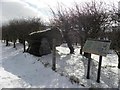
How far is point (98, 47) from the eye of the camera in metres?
9.05

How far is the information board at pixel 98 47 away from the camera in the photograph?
28.4ft

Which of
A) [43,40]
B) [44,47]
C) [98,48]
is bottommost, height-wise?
[44,47]

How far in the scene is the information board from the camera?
865 centimetres

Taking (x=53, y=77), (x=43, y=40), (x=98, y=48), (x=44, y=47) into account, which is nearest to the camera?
(x=98, y=48)

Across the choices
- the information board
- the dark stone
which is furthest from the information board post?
the dark stone

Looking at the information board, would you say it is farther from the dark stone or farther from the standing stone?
the standing stone

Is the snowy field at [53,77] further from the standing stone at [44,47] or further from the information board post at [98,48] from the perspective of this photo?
the standing stone at [44,47]

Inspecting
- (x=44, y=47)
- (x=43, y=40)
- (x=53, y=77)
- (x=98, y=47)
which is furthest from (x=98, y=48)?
(x=43, y=40)

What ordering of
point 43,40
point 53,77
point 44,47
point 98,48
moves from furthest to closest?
point 43,40, point 44,47, point 53,77, point 98,48

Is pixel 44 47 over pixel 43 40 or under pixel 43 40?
under

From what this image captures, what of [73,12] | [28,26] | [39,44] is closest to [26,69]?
[39,44]

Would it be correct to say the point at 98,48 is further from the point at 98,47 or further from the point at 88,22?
the point at 88,22

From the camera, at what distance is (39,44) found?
50.2 ft

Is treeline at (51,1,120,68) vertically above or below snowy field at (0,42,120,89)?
above
